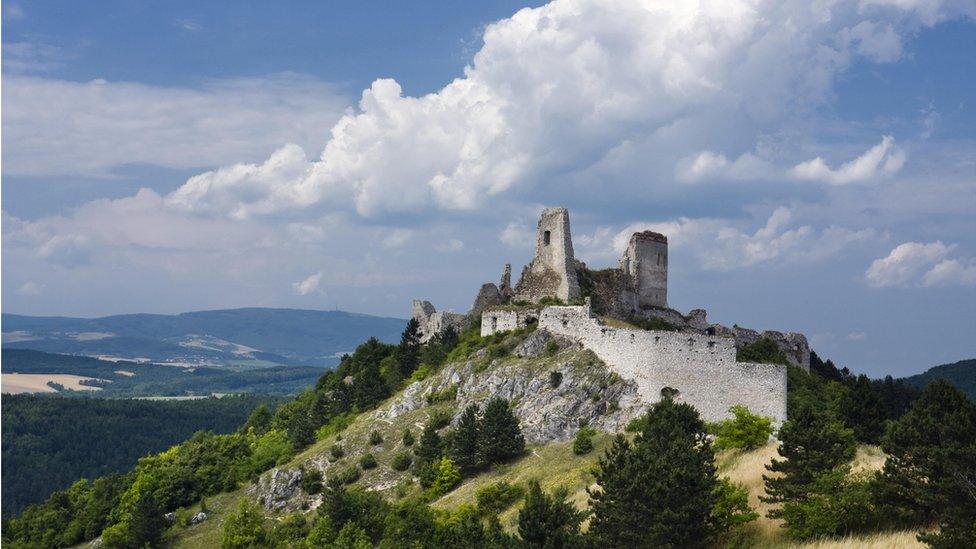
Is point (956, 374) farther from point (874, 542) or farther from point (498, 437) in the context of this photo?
point (874, 542)

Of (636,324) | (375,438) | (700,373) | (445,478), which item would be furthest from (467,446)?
(636,324)

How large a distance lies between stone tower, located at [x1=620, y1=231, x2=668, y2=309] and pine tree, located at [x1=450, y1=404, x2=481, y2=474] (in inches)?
808

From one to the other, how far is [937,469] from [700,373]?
2094cm

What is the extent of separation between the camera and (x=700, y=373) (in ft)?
162

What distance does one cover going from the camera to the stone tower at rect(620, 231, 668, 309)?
6994 centimetres

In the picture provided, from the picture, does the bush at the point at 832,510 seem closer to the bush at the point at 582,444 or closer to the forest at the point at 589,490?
the forest at the point at 589,490

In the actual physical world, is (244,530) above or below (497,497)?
below

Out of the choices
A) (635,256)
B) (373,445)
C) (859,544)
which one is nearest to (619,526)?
(859,544)

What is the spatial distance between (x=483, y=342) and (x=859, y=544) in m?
38.5

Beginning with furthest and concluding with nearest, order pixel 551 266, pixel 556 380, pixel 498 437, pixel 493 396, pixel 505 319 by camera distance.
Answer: pixel 551 266 < pixel 505 319 < pixel 493 396 < pixel 556 380 < pixel 498 437

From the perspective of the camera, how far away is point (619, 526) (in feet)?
103

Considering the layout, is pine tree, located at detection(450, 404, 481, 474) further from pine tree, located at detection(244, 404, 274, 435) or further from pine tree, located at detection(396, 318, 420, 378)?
pine tree, located at detection(244, 404, 274, 435)

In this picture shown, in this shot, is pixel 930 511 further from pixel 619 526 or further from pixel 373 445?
pixel 373 445

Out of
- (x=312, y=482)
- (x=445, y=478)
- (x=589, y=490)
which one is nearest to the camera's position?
(x=589, y=490)
